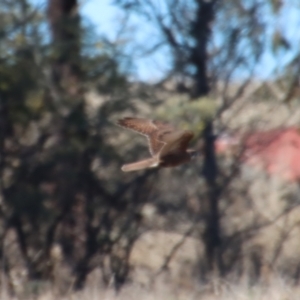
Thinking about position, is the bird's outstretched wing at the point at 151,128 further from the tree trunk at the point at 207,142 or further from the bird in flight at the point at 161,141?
the tree trunk at the point at 207,142

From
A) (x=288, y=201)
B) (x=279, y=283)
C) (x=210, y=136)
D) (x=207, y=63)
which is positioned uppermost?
(x=207, y=63)

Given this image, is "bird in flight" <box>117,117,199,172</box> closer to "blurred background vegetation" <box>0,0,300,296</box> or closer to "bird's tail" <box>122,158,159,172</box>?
"bird's tail" <box>122,158,159,172</box>

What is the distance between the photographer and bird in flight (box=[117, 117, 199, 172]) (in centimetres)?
773

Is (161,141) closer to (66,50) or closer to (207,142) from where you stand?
(66,50)

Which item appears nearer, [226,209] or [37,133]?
[37,133]

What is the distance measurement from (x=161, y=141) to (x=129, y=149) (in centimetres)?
718

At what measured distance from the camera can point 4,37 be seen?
1397 cm

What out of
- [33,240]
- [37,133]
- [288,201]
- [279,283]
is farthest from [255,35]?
[279,283]

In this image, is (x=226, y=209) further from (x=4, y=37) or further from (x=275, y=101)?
(x=4, y=37)

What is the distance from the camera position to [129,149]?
14984 millimetres

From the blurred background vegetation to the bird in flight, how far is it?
5.21 m

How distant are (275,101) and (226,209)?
2087mm

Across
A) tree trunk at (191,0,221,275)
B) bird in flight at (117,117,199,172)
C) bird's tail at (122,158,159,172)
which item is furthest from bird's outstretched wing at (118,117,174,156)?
tree trunk at (191,0,221,275)

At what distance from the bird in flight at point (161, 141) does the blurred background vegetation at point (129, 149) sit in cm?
521
